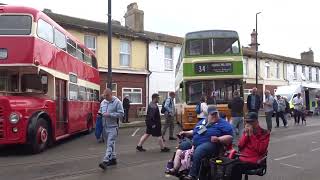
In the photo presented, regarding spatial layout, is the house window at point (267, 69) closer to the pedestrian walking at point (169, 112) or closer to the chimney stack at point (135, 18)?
the chimney stack at point (135, 18)

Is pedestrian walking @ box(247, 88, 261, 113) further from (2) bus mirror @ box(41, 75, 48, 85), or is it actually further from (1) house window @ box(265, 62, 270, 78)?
(1) house window @ box(265, 62, 270, 78)

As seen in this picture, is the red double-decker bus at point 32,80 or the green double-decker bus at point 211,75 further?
the green double-decker bus at point 211,75

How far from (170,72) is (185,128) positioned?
1824 cm

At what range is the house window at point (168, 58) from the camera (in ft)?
121

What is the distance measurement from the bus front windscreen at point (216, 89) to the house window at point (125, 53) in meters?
15.6

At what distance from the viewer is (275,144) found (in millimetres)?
15984

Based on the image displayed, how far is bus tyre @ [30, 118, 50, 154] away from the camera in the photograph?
13.7 metres

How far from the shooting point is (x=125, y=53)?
3422 cm

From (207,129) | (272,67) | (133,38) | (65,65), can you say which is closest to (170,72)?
(133,38)

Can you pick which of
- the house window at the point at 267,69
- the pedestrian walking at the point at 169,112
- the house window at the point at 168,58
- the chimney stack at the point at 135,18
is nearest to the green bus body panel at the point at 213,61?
the pedestrian walking at the point at 169,112

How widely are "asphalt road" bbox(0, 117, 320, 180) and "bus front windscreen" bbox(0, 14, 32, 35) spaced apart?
353cm

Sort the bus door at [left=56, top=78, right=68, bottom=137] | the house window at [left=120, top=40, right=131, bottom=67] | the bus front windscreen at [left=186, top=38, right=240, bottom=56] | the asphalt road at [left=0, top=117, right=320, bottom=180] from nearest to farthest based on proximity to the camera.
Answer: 1. the asphalt road at [left=0, top=117, right=320, bottom=180]
2. the bus door at [left=56, top=78, right=68, bottom=137]
3. the bus front windscreen at [left=186, top=38, right=240, bottom=56]
4. the house window at [left=120, top=40, right=131, bottom=67]

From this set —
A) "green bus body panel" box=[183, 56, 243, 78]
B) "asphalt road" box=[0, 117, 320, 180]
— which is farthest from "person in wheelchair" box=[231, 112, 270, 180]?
"green bus body panel" box=[183, 56, 243, 78]

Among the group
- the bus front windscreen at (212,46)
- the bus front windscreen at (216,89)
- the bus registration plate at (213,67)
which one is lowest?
the bus front windscreen at (216,89)
